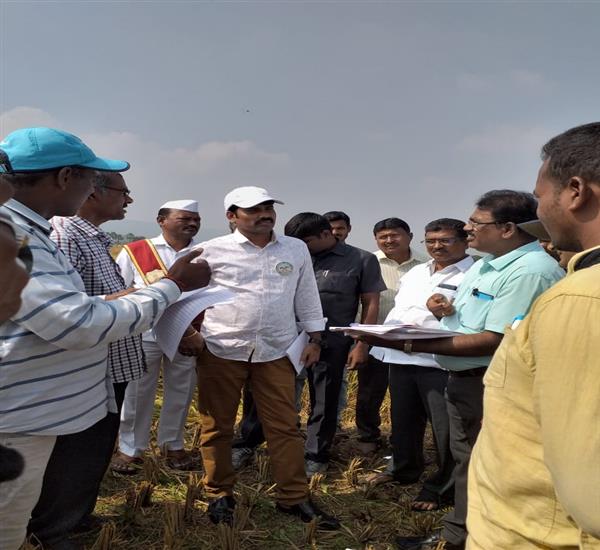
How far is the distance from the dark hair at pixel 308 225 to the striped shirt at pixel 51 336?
7.98 feet

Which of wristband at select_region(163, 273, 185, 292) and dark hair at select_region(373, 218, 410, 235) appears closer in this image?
wristband at select_region(163, 273, 185, 292)

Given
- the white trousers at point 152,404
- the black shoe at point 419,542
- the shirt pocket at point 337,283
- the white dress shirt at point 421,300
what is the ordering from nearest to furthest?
the black shoe at point 419,542 → the white dress shirt at point 421,300 → the white trousers at point 152,404 → the shirt pocket at point 337,283

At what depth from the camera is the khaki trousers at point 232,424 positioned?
10.4 feet

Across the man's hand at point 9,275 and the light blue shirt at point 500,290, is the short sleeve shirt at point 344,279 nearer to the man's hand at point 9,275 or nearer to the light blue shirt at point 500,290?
the light blue shirt at point 500,290

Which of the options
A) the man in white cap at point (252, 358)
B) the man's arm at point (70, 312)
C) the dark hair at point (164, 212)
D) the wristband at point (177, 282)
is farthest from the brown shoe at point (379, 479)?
the dark hair at point (164, 212)

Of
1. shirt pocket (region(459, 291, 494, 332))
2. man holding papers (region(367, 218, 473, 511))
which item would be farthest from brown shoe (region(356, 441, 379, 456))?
shirt pocket (region(459, 291, 494, 332))

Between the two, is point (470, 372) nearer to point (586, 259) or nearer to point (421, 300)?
point (421, 300)

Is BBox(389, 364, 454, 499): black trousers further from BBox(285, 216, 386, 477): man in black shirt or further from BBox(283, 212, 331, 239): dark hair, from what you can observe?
BBox(283, 212, 331, 239): dark hair

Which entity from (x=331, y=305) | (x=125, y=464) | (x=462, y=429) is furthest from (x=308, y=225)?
(x=125, y=464)

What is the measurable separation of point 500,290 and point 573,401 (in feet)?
5.53

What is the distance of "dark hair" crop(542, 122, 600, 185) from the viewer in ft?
3.91

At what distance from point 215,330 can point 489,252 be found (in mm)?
1762

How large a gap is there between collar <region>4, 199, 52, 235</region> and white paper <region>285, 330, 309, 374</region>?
68.0 inches

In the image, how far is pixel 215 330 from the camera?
10.6 feet
